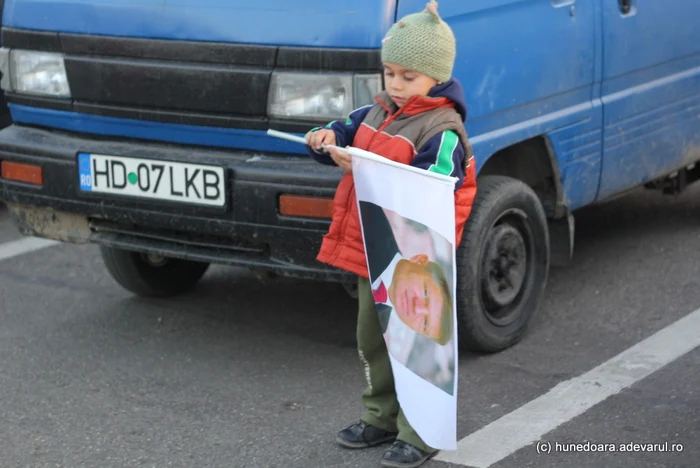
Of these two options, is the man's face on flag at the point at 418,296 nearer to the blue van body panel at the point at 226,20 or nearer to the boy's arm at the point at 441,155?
the boy's arm at the point at 441,155

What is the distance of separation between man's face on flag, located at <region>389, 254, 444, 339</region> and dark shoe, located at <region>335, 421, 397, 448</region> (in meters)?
0.45

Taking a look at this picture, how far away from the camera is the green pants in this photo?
358cm

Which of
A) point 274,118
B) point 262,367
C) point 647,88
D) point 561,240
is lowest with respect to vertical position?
point 262,367

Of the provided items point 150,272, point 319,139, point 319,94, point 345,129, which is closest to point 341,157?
point 319,139

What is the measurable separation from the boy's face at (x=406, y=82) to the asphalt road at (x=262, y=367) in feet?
3.54

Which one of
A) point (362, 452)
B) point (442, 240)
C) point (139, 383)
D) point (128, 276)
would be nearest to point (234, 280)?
point (128, 276)

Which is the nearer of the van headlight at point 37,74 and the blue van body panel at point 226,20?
the blue van body panel at point 226,20

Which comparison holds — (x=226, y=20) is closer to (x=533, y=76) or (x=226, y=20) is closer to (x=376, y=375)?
(x=533, y=76)

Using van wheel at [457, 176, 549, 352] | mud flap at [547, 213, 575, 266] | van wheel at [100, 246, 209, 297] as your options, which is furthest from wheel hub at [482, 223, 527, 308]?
van wheel at [100, 246, 209, 297]

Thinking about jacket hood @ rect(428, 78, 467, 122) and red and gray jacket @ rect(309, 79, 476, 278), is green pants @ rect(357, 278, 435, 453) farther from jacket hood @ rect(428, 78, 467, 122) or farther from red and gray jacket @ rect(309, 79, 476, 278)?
jacket hood @ rect(428, 78, 467, 122)

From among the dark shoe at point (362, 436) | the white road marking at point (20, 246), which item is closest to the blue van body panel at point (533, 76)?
the dark shoe at point (362, 436)

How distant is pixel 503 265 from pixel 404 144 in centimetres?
115

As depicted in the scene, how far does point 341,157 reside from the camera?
334 centimetres

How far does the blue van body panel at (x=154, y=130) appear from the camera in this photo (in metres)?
4.04
